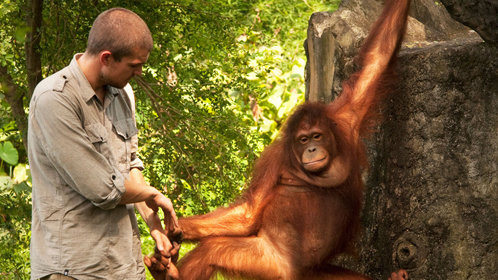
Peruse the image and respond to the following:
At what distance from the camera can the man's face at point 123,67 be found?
2.58 m

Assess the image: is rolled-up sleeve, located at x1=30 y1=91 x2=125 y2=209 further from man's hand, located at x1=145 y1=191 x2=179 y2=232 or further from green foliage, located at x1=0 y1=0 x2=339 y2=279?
green foliage, located at x1=0 y1=0 x2=339 y2=279

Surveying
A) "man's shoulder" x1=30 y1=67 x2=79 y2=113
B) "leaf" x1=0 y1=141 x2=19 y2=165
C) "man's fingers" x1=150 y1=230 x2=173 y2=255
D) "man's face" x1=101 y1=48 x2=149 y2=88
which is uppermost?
"man's face" x1=101 y1=48 x2=149 y2=88

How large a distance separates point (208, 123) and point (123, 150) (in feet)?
6.93

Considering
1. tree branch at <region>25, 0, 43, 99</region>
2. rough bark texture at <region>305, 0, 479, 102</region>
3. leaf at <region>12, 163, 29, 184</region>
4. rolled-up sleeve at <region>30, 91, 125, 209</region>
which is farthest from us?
leaf at <region>12, 163, 29, 184</region>

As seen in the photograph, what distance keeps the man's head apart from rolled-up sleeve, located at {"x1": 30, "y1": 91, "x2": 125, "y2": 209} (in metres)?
0.21

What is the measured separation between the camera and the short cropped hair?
8.34 feet

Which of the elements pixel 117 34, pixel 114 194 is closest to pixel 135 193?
pixel 114 194

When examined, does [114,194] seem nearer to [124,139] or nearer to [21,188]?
[124,139]

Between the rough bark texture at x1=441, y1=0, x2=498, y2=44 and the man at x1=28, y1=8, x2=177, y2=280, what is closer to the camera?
the man at x1=28, y1=8, x2=177, y2=280

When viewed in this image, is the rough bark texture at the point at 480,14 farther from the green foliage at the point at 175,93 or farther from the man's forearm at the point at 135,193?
the green foliage at the point at 175,93

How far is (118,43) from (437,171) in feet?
6.00

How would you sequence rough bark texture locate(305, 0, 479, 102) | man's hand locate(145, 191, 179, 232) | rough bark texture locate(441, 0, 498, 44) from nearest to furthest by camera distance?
man's hand locate(145, 191, 179, 232) → rough bark texture locate(441, 0, 498, 44) → rough bark texture locate(305, 0, 479, 102)

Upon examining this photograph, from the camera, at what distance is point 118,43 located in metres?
2.54

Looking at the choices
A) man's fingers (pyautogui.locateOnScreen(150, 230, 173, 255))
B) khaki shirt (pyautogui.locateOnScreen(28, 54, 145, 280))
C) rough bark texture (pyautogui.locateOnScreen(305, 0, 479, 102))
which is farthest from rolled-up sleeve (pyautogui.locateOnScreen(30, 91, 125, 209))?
rough bark texture (pyautogui.locateOnScreen(305, 0, 479, 102))
